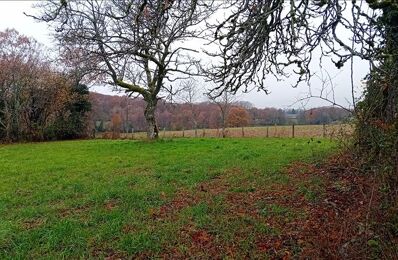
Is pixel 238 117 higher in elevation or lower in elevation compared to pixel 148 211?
higher

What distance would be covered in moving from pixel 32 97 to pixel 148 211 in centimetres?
2435

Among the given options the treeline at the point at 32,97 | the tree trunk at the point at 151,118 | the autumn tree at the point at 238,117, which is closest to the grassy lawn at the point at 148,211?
the tree trunk at the point at 151,118

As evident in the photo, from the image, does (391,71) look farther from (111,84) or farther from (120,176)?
(111,84)

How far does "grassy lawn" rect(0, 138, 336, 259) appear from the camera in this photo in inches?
169

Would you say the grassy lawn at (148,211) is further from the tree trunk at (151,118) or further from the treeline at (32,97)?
the treeline at (32,97)

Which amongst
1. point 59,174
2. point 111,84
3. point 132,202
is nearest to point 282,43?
point 132,202

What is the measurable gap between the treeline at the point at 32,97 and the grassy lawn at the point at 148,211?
1822 cm

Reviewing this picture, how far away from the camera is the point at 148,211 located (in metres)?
5.53

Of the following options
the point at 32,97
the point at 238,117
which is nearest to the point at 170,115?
the point at 238,117

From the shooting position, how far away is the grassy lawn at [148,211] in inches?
169

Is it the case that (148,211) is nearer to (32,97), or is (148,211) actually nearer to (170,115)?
(32,97)

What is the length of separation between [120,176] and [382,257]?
268 inches

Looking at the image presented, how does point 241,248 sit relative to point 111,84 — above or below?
below

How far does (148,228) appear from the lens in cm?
477
